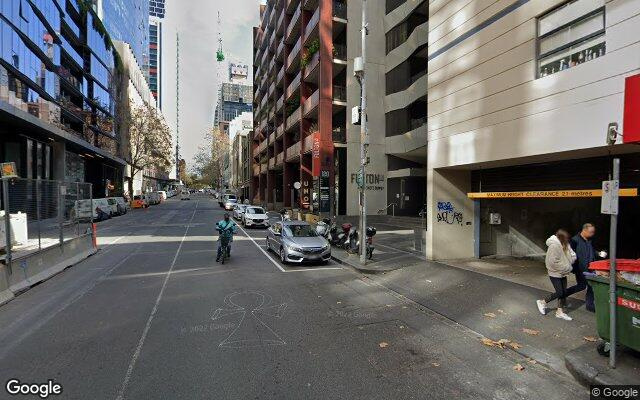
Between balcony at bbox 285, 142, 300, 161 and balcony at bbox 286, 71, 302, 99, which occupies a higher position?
balcony at bbox 286, 71, 302, 99

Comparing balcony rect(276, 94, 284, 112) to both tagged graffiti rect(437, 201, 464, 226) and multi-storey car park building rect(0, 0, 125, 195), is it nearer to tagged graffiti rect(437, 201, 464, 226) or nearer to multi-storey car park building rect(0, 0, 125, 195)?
multi-storey car park building rect(0, 0, 125, 195)

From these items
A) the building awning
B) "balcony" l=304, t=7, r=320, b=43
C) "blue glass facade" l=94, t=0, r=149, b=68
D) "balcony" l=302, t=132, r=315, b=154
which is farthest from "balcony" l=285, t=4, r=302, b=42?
"blue glass facade" l=94, t=0, r=149, b=68

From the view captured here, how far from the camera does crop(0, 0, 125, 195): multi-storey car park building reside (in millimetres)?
24453

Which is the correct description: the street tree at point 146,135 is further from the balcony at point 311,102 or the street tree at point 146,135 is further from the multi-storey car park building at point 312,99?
the balcony at point 311,102

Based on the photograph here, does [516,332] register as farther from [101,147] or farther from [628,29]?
[101,147]

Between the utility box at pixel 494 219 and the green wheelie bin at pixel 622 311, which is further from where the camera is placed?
the utility box at pixel 494 219

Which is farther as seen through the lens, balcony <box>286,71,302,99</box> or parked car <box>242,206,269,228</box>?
balcony <box>286,71,302,99</box>

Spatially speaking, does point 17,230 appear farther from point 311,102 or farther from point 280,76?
point 280,76

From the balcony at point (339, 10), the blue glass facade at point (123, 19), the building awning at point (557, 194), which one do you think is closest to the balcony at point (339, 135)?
the balcony at point (339, 10)

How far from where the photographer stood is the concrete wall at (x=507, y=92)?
670 centimetres

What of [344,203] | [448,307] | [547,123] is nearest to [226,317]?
[448,307]

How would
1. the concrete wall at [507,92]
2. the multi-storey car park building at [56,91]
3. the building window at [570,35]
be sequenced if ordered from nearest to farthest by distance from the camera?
the concrete wall at [507,92], the building window at [570,35], the multi-storey car park building at [56,91]

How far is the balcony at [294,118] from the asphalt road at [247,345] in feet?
83.2

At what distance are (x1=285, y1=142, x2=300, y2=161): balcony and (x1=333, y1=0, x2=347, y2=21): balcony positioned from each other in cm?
1120
